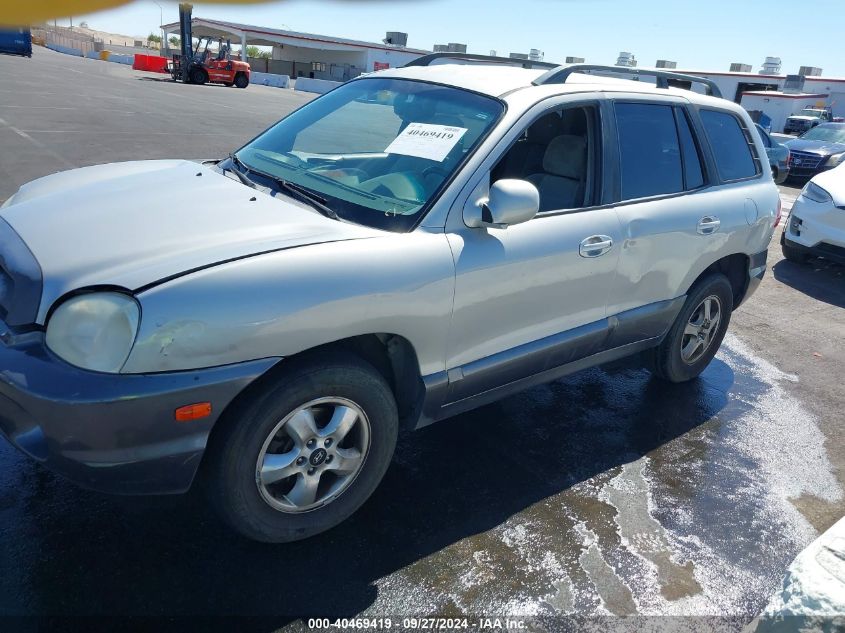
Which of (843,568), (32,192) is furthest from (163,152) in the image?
(843,568)

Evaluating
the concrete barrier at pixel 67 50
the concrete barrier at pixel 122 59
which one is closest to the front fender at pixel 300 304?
the concrete barrier at pixel 122 59

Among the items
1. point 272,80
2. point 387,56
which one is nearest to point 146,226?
point 272,80

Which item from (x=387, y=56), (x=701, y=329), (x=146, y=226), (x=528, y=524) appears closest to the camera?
(x=146, y=226)

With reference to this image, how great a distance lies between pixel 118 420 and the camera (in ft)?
6.81

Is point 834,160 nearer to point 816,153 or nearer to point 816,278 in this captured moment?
point 816,153

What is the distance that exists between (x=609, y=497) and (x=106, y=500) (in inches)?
88.6

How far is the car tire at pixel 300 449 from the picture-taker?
7.68 feet

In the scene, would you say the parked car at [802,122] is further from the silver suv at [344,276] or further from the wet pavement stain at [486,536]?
the wet pavement stain at [486,536]

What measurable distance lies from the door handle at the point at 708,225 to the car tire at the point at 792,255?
15.9 ft

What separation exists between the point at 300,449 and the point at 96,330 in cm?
82

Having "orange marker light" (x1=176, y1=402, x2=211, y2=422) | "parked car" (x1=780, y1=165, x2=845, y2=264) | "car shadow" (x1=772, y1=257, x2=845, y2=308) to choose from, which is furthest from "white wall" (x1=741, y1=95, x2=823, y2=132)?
"orange marker light" (x1=176, y1=402, x2=211, y2=422)

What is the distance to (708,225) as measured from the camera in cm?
396

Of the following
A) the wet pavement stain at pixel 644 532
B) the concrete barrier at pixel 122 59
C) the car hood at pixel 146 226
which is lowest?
the concrete barrier at pixel 122 59

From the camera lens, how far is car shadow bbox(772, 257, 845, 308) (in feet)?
23.4
